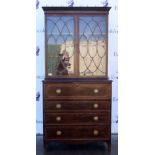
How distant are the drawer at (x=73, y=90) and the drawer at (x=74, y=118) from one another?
0.71 ft

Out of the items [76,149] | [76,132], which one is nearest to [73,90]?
[76,132]

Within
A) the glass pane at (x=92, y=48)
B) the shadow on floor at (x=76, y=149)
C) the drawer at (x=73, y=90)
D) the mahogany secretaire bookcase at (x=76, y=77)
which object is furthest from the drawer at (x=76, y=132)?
the glass pane at (x=92, y=48)

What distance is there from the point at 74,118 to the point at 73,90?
1.10 ft

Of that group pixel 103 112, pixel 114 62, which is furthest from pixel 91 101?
pixel 114 62

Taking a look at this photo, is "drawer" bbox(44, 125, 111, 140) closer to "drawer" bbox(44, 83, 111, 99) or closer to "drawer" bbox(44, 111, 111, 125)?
"drawer" bbox(44, 111, 111, 125)

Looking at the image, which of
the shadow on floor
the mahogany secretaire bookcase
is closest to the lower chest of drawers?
the mahogany secretaire bookcase

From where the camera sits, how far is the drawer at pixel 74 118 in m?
3.33

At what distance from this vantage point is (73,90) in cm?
330

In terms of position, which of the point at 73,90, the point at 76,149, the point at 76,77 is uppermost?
the point at 76,77

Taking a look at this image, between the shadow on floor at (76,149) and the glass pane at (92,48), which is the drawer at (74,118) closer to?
the shadow on floor at (76,149)

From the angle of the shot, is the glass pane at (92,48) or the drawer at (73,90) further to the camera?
the glass pane at (92,48)

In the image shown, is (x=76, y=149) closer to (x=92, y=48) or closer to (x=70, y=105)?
(x=70, y=105)

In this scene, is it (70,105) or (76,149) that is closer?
(70,105)
